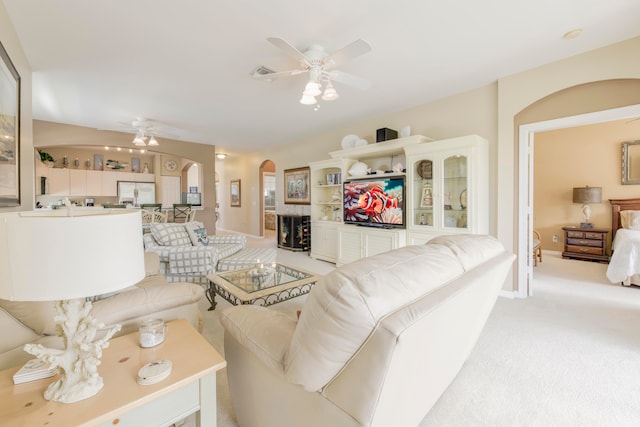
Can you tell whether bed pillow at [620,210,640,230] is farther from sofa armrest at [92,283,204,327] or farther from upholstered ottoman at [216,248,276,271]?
sofa armrest at [92,283,204,327]

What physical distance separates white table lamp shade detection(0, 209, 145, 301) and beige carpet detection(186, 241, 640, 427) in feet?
3.87

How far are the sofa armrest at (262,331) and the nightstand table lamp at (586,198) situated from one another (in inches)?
235

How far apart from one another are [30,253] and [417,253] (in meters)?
1.20

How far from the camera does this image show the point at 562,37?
2.32 meters

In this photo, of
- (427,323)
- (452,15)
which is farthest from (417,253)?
(452,15)

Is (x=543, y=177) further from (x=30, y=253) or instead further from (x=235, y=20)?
(x=30, y=253)

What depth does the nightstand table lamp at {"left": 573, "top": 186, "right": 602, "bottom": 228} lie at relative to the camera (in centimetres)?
458

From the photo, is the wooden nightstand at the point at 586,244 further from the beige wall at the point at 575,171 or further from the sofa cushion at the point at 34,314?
the sofa cushion at the point at 34,314

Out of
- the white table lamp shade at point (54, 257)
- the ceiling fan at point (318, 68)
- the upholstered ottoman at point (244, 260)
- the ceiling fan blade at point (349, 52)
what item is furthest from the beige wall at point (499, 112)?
the white table lamp shade at point (54, 257)

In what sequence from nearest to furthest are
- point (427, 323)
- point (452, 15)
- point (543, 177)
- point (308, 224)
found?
point (427, 323) → point (452, 15) → point (543, 177) → point (308, 224)

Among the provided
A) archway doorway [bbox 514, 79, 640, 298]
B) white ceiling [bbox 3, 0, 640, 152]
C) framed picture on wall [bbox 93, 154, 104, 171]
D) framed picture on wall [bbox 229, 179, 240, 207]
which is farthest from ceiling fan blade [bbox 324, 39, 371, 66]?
framed picture on wall [bbox 93, 154, 104, 171]

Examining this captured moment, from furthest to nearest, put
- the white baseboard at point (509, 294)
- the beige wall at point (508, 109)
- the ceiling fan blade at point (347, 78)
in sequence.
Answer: the white baseboard at point (509, 294)
the beige wall at point (508, 109)
the ceiling fan blade at point (347, 78)

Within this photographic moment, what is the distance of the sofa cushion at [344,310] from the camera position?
2.33 ft

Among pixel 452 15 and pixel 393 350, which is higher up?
pixel 452 15
